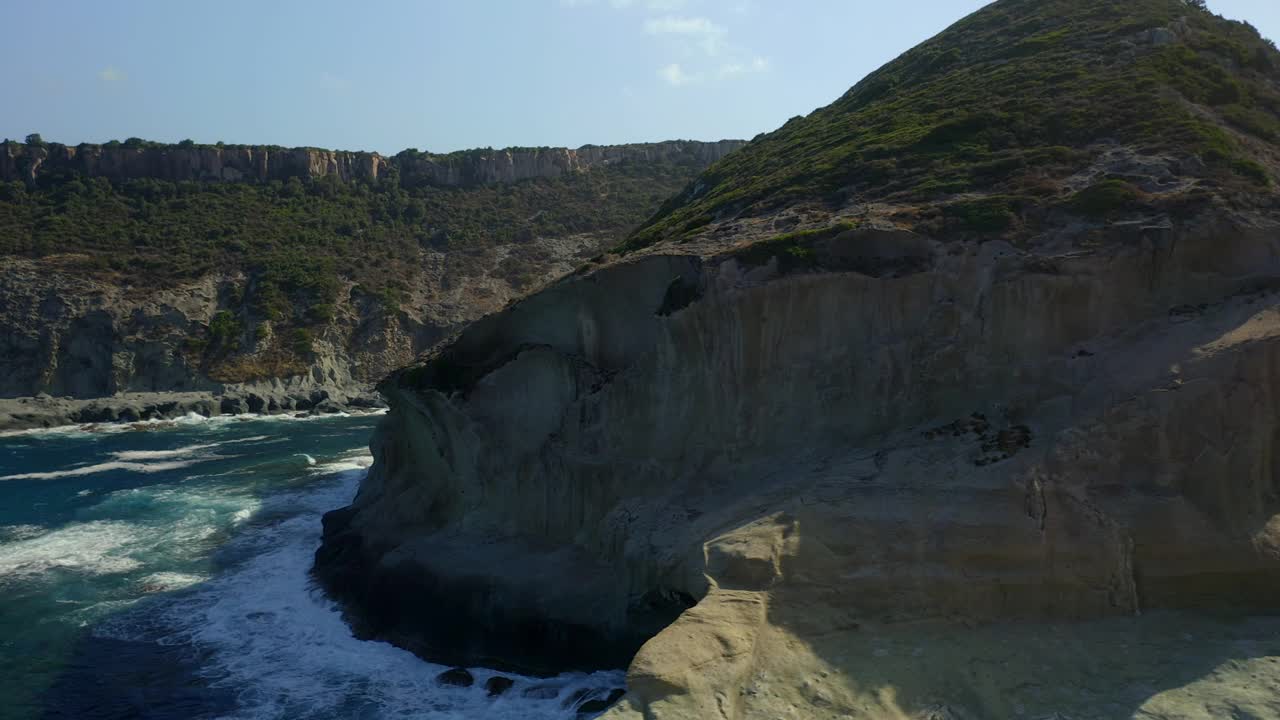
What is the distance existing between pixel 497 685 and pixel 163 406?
151 ft

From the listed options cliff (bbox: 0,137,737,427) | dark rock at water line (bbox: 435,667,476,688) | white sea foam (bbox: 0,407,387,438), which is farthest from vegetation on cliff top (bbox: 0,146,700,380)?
dark rock at water line (bbox: 435,667,476,688)

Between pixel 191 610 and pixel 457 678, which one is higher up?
pixel 191 610

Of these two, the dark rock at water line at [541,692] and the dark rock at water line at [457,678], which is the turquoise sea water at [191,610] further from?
the dark rock at water line at [457,678]

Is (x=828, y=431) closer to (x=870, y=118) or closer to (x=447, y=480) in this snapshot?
(x=447, y=480)

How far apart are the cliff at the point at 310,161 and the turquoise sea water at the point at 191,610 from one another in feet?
167

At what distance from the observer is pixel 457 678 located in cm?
1655

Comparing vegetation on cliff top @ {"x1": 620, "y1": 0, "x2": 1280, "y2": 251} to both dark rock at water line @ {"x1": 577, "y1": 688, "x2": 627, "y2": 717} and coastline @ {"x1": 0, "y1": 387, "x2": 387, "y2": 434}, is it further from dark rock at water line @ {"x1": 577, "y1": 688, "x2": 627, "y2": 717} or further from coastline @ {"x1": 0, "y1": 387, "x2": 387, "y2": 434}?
coastline @ {"x1": 0, "y1": 387, "x2": 387, "y2": 434}

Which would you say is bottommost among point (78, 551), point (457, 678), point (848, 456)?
point (457, 678)

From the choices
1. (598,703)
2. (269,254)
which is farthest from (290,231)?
(598,703)

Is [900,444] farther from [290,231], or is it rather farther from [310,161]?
[310,161]

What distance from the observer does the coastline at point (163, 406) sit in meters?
51.9

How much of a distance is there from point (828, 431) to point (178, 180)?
81015 mm

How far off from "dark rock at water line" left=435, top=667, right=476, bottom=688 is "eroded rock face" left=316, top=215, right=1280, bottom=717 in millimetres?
731

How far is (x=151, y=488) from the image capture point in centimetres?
3359
